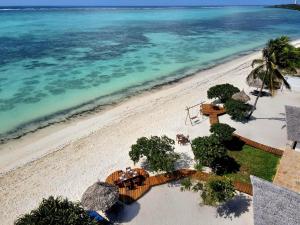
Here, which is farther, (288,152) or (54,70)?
(54,70)

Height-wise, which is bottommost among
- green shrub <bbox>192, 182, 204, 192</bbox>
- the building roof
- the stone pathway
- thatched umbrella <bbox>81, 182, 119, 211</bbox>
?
green shrub <bbox>192, 182, 204, 192</bbox>

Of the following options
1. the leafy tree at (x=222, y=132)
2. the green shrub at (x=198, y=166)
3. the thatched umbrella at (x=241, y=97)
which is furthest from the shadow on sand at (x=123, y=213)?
the thatched umbrella at (x=241, y=97)

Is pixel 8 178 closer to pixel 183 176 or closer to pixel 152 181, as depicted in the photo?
pixel 152 181

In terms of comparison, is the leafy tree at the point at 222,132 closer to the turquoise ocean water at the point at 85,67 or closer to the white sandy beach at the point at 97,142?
the white sandy beach at the point at 97,142

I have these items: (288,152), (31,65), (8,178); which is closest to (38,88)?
(31,65)

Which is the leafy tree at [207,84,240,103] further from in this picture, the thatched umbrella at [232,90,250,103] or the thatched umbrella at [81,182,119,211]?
the thatched umbrella at [81,182,119,211]

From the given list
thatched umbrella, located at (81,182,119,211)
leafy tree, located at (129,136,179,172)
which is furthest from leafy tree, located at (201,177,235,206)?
thatched umbrella, located at (81,182,119,211)
